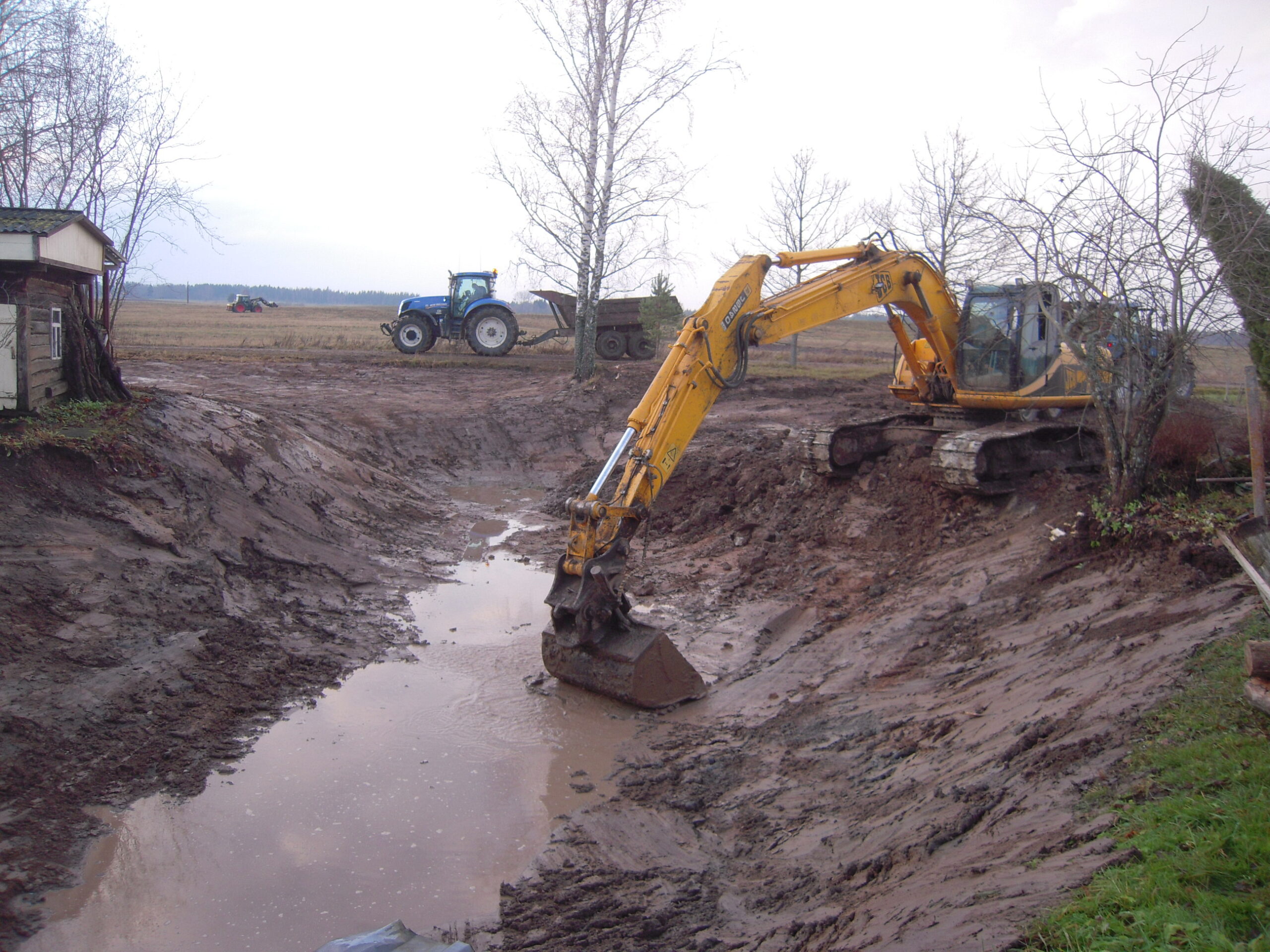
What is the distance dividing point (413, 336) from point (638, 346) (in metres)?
6.43

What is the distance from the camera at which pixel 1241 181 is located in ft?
23.9

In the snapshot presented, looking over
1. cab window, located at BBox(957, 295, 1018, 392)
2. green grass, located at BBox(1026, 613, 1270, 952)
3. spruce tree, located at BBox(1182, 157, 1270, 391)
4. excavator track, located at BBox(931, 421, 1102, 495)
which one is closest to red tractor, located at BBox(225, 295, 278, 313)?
cab window, located at BBox(957, 295, 1018, 392)

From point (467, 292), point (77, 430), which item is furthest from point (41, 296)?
point (467, 292)

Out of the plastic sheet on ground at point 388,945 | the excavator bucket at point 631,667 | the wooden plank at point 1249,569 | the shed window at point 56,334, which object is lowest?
the plastic sheet on ground at point 388,945

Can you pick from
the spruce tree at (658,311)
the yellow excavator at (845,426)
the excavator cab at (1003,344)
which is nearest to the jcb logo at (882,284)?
the yellow excavator at (845,426)

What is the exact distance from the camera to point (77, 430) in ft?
30.2

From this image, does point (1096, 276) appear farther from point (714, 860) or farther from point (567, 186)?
point (567, 186)

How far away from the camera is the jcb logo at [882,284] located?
30.8 ft

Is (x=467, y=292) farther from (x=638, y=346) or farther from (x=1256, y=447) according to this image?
(x=1256, y=447)

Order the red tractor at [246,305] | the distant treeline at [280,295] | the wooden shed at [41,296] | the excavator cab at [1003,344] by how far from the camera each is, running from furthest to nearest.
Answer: the distant treeline at [280,295], the red tractor at [246,305], the excavator cab at [1003,344], the wooden shed at [41,296]

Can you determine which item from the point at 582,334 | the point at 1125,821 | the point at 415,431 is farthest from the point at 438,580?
the point at 582,334

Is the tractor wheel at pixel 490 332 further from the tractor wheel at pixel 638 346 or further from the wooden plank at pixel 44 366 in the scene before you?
the wooden plank at pixel 44 366

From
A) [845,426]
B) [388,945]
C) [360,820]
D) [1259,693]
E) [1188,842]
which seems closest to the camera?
[1188,842]

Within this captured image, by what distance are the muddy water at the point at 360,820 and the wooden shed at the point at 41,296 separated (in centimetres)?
501
